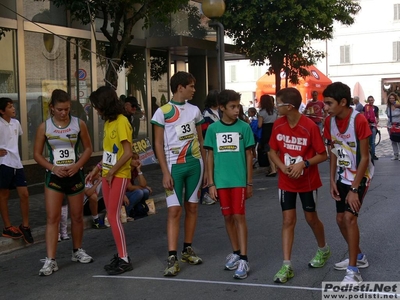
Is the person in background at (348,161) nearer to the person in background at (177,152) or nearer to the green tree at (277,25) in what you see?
the person in background at (177,152)

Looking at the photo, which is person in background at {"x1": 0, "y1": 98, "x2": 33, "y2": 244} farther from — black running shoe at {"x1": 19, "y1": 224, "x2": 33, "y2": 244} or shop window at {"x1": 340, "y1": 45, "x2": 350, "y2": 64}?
shop window at {"x1": 340, "y1": 45, "x2": 350, "y2": 64}

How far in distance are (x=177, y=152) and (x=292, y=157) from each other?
1.15 metres

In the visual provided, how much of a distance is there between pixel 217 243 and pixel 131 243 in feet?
3.66

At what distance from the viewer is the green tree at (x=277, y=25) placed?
17.6m

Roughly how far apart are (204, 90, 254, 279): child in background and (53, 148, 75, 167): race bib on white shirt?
146 centimetres

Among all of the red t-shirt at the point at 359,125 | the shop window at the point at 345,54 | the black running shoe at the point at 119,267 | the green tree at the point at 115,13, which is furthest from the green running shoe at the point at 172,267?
the shop window at the point at 345,54

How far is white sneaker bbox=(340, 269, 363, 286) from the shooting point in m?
5.49

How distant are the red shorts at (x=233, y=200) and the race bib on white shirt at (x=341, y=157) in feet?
3.07

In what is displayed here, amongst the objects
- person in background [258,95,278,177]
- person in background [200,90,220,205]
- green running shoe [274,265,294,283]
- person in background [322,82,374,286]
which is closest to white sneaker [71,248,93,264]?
green running shoe [274,265,294,283]

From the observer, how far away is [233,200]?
618cm

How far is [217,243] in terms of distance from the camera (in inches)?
301

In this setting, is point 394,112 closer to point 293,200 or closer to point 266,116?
point 266,116

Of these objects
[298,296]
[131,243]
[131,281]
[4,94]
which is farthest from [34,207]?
[298,296]

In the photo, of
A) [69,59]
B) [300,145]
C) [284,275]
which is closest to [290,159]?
[300,145]
